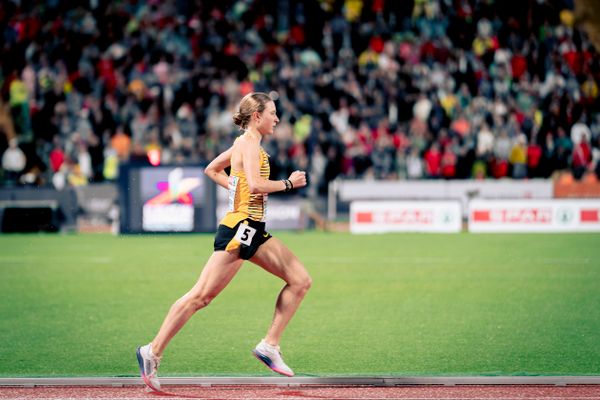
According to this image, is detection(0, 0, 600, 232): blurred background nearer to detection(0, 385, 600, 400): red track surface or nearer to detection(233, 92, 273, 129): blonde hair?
detection(233, 92, 273, 129): blonde hair

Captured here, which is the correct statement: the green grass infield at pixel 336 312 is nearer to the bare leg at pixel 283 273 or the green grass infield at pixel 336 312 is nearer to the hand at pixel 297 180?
the bare leg at pixel 283 273

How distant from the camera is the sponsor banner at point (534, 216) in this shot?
2352cm

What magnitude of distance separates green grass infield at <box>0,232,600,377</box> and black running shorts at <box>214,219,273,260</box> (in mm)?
1188

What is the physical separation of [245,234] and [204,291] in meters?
0.48

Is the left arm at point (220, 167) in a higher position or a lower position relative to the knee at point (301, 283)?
higher

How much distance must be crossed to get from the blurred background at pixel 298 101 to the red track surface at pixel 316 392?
15.9 m

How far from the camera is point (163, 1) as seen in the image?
103ft

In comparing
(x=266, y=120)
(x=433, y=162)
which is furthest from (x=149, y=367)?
(x=433, y=162)

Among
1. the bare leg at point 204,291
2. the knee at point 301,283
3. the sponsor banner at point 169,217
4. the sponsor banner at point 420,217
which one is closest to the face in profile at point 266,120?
the bare leg at point 204,291

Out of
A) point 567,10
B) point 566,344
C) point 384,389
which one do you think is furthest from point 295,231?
point 384,389

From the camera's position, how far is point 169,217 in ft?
75.6

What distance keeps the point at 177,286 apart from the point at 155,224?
9.45 meters

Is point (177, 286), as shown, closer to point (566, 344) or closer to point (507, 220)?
point (566, 344)

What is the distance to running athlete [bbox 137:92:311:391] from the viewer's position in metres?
7.04
